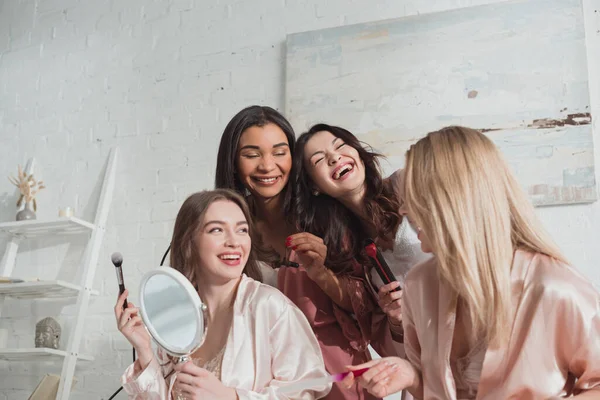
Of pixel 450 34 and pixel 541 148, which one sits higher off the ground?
pixel 450 34

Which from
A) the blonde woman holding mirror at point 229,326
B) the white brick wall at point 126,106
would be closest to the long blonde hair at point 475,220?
the blonde woman holding mirror at point 229,326

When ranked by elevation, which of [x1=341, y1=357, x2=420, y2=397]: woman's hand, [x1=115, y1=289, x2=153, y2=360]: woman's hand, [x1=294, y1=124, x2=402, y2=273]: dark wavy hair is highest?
[x1=294, y1=124, x2=402, y2=273]: dark wavy hair

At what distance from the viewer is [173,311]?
1.65 metres

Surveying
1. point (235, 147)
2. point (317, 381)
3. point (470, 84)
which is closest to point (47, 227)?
point (235, 147)

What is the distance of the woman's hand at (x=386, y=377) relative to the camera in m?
1.51

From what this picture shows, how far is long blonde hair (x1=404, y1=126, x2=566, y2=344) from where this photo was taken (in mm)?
1448

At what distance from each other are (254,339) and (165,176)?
172 cm

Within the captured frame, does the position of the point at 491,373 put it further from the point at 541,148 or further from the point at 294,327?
the point at 541,148

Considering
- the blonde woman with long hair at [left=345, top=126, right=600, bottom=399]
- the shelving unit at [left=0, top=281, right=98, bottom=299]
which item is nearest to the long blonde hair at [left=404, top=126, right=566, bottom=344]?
the blonde woman with long hair at [left=345, top=126, right=600, bottom=399]

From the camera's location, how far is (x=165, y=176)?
140 inches

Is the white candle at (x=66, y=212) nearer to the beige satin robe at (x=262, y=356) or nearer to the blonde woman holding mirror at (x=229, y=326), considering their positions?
the blonde woman holding mirror at (x=229, y=326)

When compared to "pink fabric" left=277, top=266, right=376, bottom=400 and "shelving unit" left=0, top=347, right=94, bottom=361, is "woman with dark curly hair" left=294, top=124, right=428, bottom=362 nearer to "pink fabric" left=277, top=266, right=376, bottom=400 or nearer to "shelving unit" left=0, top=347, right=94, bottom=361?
"pink fabric" left=277, top=266, right=376, bottom=400

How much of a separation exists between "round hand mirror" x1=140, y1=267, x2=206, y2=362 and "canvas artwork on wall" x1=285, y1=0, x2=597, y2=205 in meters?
1.61

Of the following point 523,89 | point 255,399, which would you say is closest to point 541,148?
point 523,89
